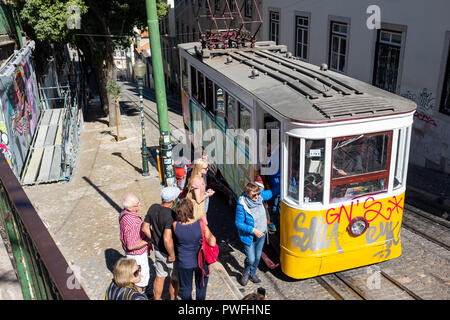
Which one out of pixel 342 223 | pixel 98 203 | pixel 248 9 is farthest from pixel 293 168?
pixel 248 9

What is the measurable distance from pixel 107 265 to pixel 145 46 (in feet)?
141

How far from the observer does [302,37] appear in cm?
1759

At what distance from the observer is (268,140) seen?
7598 millimetres

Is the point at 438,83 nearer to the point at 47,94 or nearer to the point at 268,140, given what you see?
the point at 268,140

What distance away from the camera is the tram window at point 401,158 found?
6113 millimetres

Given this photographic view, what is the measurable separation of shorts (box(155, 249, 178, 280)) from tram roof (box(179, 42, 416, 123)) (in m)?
2.51

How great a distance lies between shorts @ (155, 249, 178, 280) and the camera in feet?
18.8

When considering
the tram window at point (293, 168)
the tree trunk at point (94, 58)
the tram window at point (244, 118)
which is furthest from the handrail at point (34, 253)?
the tree trunk at point (94, 58)

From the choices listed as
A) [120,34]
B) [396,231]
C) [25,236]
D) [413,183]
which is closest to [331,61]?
[413,183]

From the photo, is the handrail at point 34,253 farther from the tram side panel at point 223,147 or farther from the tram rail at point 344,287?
the tram side panel at point 223,147

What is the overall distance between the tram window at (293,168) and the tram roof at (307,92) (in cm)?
41

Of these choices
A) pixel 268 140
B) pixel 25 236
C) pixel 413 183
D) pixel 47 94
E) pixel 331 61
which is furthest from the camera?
pixel 47 94

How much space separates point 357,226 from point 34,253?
5.19 m

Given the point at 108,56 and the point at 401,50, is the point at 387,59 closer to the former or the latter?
the point at 401,50
